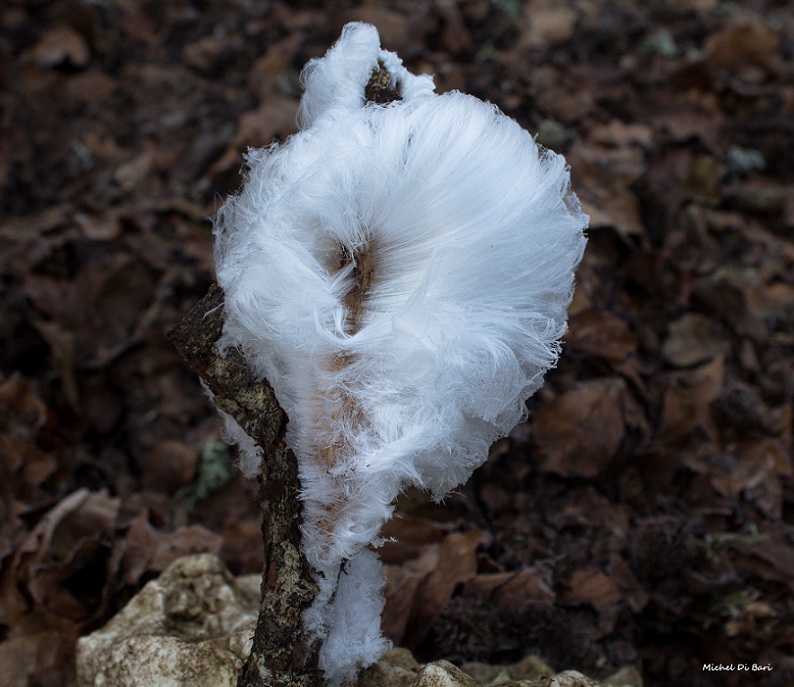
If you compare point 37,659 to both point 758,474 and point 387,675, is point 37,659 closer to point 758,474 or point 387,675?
point 387,675

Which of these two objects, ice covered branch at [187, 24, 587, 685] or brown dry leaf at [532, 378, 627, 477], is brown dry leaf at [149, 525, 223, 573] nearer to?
ice covered branch at [187, 24, 587, 685]

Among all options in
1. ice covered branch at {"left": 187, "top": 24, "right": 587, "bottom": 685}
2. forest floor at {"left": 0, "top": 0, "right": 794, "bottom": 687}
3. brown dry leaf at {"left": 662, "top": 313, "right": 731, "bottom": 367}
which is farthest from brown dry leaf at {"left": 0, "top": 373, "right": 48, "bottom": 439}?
brown dry leaf at {"left": 662, "top": 313, "right": 731, "bottom": 367}

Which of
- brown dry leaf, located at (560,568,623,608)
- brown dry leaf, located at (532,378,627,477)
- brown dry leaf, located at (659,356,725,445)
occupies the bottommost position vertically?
brown dry leaf, located at (560,568,623,608)

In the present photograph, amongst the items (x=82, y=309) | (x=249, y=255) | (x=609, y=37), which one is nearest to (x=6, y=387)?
(x=82, y=309)

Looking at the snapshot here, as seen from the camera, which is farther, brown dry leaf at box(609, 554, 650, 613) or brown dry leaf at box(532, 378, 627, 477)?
brown dry leaf at box(532, 378, 627, 477)

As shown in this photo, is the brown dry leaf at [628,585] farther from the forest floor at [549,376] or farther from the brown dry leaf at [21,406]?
the brown dry leaf at [21,406]

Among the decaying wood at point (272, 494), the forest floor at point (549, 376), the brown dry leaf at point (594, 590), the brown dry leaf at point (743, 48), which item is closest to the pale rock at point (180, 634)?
the decaying wood at point (272, 494)

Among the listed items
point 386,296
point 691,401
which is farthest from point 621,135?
point 386,296

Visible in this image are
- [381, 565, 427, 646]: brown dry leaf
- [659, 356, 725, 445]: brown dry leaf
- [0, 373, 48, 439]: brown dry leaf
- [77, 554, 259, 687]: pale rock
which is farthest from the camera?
[0, 373, 48, 439]: brown dry leaf
